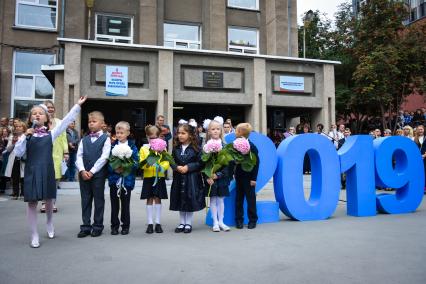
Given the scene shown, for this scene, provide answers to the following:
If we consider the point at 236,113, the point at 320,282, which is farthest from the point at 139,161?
the point at 236,113

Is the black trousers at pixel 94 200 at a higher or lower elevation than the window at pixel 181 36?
lower

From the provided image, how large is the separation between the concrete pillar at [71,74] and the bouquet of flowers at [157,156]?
9026mm

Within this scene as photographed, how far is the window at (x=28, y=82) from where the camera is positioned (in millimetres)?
19016

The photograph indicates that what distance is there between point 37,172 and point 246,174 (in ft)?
10.7

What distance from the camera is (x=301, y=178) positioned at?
7.11m

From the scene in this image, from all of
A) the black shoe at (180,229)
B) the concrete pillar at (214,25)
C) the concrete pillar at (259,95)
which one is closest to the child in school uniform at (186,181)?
the black shoe at (180,229)

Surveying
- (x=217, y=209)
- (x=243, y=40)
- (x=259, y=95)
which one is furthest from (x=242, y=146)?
(x=243, y=40)

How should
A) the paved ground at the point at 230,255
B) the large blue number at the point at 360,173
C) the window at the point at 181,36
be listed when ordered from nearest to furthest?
the paved ground at the point at 230,255 → the large blue number at the point at 360,173 → the window at the point at 181,36

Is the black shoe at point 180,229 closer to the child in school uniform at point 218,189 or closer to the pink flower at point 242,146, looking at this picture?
the child in school uniform at point 218,189

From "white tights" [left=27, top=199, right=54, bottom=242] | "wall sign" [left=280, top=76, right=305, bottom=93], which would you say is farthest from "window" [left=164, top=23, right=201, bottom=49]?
"white tights" [left=27, top=199, right=54, bottom=242]

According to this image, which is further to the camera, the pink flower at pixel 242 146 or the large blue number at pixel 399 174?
the large blue number at pixel 399 174

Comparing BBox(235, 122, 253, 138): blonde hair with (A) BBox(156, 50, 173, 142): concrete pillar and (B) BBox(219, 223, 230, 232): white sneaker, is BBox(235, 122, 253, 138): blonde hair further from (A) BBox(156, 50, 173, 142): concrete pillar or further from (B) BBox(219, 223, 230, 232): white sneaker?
(A) BBox(156, 50, 173, 142): concrete pillar

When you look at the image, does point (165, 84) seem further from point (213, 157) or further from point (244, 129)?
point (213, 157)

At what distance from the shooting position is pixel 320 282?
3.65m
